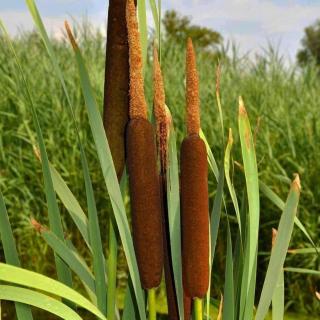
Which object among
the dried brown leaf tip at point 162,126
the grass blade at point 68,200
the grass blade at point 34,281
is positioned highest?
the dried brown leaf tip at point 162,126

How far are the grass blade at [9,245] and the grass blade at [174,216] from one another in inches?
6.8

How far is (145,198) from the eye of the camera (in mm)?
687

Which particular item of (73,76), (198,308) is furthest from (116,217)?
(73,76)

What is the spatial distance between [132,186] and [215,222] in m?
0.16

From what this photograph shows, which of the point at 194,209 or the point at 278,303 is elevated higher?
the point at 194,209

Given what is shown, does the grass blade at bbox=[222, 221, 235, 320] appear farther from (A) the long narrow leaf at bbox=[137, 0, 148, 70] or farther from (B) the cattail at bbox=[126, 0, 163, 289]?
(A) the long narrow leaf at bbox=[137, 0, 148, 70]

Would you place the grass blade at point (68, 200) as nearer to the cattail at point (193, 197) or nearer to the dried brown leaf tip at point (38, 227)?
the dried brown leaf tip at point (38, 227)

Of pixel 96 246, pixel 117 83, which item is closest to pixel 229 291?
pixel 96 246

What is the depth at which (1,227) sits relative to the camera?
28.5 inches

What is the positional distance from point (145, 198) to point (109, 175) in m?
0.04

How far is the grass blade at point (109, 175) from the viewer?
0.68 meters

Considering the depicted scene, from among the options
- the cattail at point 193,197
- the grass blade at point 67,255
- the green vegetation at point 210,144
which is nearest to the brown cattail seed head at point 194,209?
the cattail at point 193,197

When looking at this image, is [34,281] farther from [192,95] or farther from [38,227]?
[192,95]

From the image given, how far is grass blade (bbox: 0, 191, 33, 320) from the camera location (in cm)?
72
